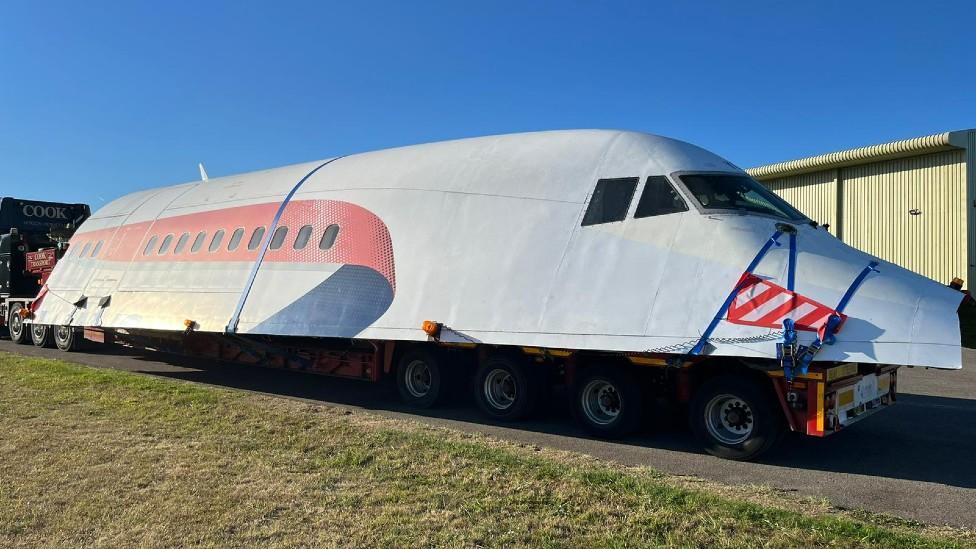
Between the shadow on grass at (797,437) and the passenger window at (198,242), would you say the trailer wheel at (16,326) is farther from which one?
the shadow on grass at (797,437)

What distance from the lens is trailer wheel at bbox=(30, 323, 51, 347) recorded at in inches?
734

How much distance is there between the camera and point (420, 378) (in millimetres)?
10117

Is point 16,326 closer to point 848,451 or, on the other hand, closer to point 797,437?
point 797,437

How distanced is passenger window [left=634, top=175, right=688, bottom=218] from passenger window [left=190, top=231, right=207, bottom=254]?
8.17 m

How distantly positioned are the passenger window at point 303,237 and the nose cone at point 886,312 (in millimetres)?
6888

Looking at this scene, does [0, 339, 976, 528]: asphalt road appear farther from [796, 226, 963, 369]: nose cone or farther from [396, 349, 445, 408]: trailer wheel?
[796, 226, 963, 369]: nose cone

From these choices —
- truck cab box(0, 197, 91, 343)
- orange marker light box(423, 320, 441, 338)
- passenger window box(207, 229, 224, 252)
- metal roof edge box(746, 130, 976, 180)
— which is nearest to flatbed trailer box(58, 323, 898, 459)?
orange marker light box(423, 320, 441, 338)

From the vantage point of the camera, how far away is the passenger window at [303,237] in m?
10.7

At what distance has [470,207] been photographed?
9.33m

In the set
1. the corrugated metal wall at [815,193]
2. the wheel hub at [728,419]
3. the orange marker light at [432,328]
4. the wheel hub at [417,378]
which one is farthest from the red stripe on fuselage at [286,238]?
the corrugated metal wall at [815,193]

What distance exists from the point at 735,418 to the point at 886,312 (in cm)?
179

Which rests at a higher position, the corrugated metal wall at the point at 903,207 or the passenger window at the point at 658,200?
the corrugated metal wall at the point at 903,207

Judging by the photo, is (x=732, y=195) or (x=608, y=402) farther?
(x=608, y=402)

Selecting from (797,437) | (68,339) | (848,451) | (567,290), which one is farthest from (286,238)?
(68,339)
